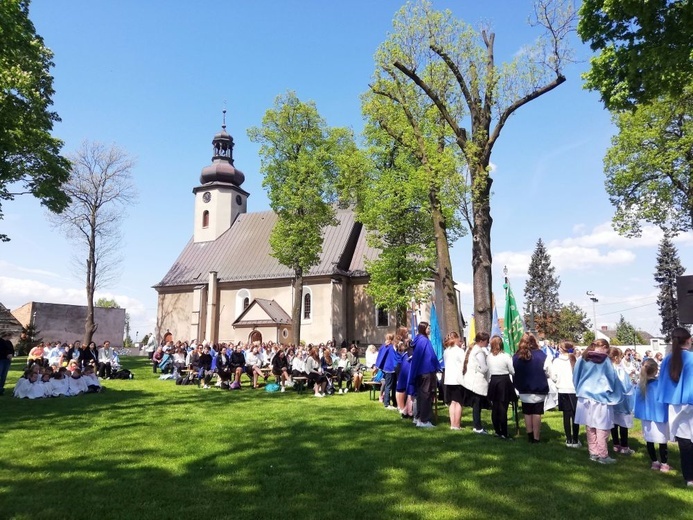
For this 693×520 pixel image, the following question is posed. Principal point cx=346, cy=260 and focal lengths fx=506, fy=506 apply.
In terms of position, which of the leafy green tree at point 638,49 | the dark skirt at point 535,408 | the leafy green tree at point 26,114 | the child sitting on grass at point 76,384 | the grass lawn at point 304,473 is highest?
the leafy green tree at point 26,114

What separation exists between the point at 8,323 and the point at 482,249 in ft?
135

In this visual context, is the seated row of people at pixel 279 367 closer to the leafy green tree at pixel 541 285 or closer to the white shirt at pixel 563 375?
the white shirt at pixel 563 375

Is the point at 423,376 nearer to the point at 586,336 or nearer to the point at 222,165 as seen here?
the point at 222,165

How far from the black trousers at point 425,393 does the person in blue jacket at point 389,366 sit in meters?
2.23

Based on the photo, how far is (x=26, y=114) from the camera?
2022cm

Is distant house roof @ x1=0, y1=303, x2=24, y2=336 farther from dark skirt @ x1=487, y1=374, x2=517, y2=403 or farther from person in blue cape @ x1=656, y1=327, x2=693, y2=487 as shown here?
person in blue cape @ x1=656, y1=327, x2=693, y2=487

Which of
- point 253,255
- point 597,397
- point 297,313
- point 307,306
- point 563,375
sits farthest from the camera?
point 253,255

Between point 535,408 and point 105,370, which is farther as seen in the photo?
point 105,370

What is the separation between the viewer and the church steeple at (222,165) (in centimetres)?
5119

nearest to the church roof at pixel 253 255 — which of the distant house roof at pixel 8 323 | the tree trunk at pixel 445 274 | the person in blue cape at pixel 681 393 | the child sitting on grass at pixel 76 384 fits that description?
the distant house roof at pixel 8 323

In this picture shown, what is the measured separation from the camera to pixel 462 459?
7.57 metres

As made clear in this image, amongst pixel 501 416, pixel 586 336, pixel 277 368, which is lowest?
pixel 501 416

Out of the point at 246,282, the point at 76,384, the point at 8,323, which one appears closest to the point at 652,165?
the point at 76,384

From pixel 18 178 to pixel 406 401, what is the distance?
21.4m
